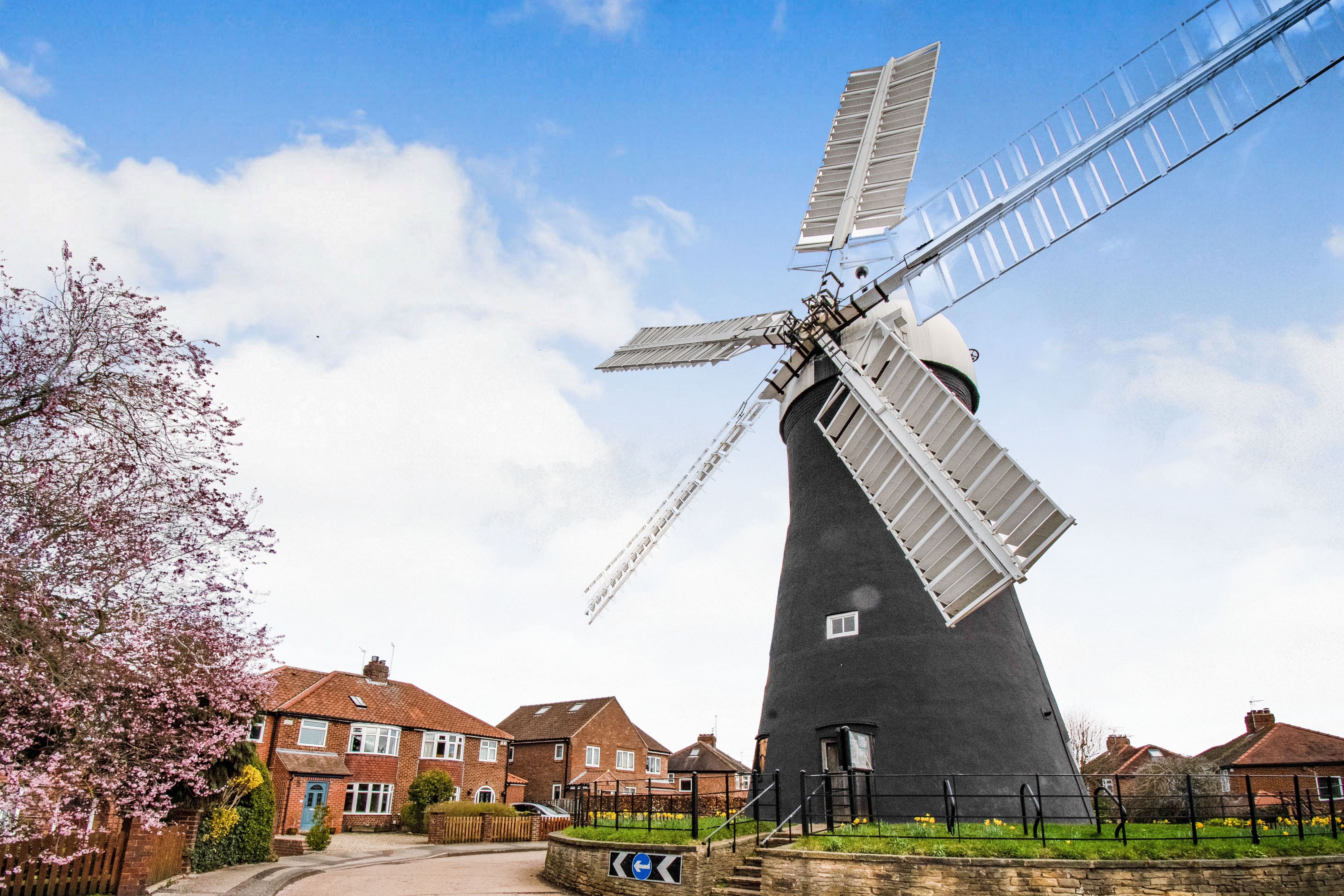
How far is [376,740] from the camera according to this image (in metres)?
32.6

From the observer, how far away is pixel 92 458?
8992 mm

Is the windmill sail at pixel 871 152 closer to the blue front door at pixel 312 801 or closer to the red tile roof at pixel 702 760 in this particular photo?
the blue front door at pixel 312 801

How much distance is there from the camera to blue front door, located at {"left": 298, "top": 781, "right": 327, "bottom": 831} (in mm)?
28281

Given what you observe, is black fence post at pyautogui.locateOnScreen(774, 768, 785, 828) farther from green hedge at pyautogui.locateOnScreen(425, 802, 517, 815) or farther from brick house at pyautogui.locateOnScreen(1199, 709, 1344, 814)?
brick house at pyautogui.locateOnScreen(1199, 709, 1344, 814)

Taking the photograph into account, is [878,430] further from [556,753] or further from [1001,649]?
[556,753]

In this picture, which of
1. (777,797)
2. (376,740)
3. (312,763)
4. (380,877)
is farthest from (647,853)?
(376,740)

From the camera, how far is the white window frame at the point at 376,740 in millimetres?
31812

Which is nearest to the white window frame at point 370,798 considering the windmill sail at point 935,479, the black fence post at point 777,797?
the black fence post at point 777,797

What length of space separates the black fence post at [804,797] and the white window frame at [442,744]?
25182mm

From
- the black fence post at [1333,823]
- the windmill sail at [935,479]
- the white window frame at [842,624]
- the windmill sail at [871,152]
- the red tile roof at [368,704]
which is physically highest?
the windmill sail at [871,152]

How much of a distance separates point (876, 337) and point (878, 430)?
2.05 metres

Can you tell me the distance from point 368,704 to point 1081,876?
1187 inches

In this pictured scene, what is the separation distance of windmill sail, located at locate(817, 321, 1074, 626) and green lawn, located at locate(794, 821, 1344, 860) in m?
3.01

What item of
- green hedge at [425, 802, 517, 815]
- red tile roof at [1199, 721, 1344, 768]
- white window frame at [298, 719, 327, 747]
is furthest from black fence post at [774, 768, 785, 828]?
red tile roof at [1199, 721, 1344, 768]
